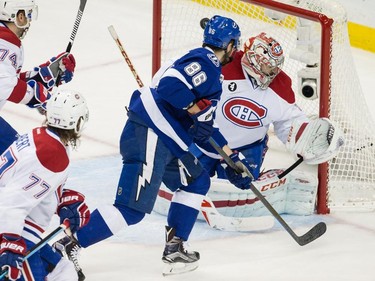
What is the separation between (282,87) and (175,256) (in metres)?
0.94

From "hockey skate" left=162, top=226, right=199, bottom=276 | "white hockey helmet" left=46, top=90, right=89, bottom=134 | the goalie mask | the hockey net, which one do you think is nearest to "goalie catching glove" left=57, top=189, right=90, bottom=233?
"white hockey helmet" left=46, top=90, right=89, bottom=134

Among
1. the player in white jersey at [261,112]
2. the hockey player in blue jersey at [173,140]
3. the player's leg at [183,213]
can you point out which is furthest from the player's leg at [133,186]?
the player in white jersey at [261,112]

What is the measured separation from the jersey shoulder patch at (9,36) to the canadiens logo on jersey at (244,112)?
89 centimetres

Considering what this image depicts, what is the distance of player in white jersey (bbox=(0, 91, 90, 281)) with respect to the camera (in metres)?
3.91

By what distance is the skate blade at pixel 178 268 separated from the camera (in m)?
4.73

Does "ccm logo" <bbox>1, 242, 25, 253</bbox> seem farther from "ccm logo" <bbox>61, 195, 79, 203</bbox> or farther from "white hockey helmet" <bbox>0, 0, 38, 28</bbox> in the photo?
"white hockey helmet" <bbox>0, 0, 38, 28</bbox>

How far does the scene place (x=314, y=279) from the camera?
15.6ft

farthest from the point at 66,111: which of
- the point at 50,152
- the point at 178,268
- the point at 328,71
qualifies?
the point at 328,71

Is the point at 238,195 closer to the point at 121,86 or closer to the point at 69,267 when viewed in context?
the point at 69,267

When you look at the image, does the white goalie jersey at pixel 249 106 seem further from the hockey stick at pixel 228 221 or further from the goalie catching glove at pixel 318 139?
the hockey stick at pixel 228 221

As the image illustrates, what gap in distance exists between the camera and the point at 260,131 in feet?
17.4

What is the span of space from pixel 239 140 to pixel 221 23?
0.75 meters

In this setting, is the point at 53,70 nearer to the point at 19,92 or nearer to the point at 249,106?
the point at 19,92

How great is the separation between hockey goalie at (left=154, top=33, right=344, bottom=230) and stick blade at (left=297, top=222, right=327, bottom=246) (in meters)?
0.28
